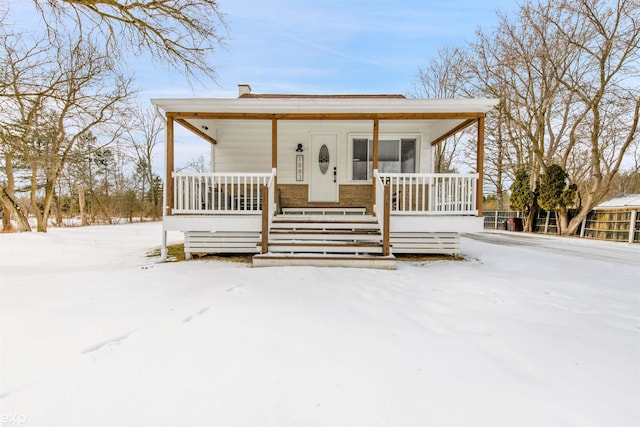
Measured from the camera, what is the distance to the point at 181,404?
5.76ft

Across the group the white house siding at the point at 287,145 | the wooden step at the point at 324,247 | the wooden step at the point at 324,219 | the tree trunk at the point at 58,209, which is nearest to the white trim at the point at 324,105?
the white house siding at the point at 287,145

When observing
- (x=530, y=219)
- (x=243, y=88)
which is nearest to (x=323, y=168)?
(x=243, y=88)

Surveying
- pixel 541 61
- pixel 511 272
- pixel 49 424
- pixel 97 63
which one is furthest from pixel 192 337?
pixel 541 61

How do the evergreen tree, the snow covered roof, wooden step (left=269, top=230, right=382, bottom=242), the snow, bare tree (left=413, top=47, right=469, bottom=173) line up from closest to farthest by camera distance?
the snow
wooden step (left=269, top=230, right=382, bottom=242)
the snow covered roof
the evergreen tree
bare tree (left=413, top=47, right=469, bottom=173)

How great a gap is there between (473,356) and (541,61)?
1622 cm

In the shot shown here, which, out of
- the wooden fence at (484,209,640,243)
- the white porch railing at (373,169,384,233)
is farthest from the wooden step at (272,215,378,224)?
the wooden fence at (484,209,640,243)

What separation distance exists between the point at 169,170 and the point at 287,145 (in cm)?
324

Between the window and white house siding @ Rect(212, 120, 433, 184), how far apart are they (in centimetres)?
19

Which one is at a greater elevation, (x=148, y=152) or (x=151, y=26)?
(x=148, y=152)

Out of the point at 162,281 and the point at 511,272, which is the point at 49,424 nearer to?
the point at 162,281

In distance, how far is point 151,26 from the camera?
691 centimetres

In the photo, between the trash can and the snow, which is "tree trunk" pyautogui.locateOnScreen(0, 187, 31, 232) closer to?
the snow

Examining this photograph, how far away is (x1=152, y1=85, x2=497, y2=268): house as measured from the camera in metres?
5.75

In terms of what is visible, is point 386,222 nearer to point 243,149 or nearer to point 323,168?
point 323,168
